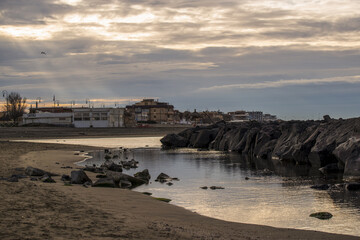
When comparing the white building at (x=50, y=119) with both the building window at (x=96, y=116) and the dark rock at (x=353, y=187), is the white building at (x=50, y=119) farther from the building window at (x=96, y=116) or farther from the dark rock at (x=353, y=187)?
the dark rock at (x=353, y=187)

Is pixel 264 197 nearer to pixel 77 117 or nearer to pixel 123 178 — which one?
pixel 123 178

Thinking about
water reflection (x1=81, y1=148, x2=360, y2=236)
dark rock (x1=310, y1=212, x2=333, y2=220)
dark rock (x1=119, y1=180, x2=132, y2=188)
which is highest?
dark rock (x1=119, y1=180, x2=132, y2=188)

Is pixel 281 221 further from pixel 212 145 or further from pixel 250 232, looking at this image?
pixel 212 145

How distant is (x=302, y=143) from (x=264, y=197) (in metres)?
18.9

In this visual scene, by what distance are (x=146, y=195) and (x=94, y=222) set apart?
7413mm

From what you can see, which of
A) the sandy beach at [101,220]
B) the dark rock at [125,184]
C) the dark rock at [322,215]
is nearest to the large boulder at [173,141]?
the dark rock at [125,184]

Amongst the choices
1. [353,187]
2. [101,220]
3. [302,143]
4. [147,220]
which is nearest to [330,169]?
[302,143]

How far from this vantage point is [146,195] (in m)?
19.2

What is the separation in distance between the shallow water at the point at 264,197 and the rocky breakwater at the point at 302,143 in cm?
153

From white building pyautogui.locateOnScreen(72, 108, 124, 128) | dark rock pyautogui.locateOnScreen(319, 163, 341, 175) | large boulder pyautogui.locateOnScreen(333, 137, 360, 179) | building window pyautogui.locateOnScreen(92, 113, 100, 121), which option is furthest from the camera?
building window pyautogui.locateOnScreen(92, 113, 100, 121)

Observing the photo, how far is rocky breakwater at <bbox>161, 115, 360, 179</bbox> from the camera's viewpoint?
87.5ft

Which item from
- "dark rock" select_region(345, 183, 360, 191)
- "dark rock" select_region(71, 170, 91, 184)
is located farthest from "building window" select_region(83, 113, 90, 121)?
"dark rock" select_region(345, 183, 360, 191)

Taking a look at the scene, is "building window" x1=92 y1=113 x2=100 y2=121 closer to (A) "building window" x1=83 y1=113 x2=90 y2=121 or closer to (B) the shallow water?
(A) "building window" x1=83 y1=113 x2=90 y2=121

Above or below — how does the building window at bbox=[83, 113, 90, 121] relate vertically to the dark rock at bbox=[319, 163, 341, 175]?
above
